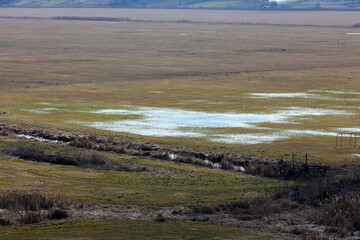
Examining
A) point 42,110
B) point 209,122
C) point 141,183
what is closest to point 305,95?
point 209,122

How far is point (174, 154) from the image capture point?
46688 millimetres

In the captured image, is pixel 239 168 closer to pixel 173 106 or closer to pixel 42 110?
pixel 173 106

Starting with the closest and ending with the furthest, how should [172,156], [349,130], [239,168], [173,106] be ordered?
[239,168], [172,156], [349,130], [173,106]

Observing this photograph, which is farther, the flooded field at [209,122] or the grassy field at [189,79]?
the grassy field at [189,79]

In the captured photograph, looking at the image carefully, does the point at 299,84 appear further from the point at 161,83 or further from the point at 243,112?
the point at 243,112

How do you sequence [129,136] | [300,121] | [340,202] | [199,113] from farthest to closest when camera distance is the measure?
[199,113] → [300,121] → [129,136] → [340,202]

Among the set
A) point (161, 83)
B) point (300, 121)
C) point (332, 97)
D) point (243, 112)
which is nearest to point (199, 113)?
point (243, 112)

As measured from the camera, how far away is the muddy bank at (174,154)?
4138cm

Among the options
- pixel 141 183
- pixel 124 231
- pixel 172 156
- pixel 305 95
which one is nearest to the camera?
pixel 124 231

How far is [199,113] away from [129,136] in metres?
13.2

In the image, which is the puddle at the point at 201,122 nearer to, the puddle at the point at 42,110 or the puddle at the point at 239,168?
the puddle at the point at 42,110

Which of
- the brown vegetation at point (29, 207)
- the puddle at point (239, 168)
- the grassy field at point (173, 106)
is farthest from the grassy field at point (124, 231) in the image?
the puddle at point (239, 168)

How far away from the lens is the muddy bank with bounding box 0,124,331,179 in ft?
136

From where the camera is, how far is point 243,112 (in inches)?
2537
